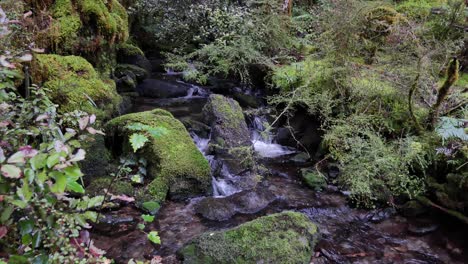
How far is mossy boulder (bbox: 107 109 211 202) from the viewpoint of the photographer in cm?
487

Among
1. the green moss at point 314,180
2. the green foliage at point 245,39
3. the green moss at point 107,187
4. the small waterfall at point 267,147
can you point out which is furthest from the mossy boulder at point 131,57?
the green moss at point 314,180

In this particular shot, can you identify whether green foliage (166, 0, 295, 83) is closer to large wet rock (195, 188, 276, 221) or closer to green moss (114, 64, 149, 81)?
green moss (114, 64, 149, 81)

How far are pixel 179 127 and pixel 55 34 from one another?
2.68 metres

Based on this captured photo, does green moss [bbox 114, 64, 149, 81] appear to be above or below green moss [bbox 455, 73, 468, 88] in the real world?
below

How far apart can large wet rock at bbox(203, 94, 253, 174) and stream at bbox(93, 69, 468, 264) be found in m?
0.28

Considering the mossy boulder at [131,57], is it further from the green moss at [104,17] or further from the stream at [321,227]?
the stream at [321,227]

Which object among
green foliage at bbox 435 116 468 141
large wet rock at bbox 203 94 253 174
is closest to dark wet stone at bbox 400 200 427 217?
green foliage at bbox 435 116 468 141

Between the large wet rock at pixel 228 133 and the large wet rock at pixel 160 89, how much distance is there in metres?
2.53

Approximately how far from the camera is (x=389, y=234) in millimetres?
4547

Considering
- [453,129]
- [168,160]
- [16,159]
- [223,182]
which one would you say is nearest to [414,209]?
[453,129]

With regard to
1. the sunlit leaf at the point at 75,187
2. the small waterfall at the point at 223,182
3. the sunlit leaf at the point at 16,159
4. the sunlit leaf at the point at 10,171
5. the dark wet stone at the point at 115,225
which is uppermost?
the sunlit leaf at the point at 16,159

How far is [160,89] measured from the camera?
9297mm

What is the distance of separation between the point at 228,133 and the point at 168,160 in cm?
165

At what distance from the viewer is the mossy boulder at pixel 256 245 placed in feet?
11.2
